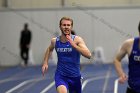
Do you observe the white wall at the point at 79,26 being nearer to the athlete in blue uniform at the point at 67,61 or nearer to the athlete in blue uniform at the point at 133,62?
the athlete in blue uniform at the point at 67,61

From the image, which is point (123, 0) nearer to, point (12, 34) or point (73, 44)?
point (12, 34)

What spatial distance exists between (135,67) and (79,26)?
20.6m

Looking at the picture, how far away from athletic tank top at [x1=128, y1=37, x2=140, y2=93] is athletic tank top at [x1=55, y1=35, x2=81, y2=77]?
1.72 metres

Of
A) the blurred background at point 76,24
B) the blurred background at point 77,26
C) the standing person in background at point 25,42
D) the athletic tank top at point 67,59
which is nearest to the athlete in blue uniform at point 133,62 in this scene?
the athletic tank top at point 67,59

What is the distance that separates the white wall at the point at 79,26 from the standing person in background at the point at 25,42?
4.49 ft

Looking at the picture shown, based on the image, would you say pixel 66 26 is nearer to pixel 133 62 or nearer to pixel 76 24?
pixel 133 62

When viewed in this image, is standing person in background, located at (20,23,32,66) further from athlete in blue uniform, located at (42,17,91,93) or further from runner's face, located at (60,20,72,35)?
runner's face, located at (60,20,72,35)

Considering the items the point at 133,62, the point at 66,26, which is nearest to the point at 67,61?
the point at 66,26

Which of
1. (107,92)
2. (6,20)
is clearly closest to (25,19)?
(6,20)

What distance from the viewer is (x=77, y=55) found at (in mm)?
7969

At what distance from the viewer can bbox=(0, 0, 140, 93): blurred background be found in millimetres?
26766

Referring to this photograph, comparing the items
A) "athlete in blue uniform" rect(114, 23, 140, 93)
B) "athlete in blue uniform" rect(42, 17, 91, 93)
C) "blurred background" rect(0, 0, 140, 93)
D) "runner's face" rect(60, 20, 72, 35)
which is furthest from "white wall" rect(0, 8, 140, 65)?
"athlete in blue uniform" rect(114, 23, 140, 93)

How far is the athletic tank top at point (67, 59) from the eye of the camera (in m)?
7.85

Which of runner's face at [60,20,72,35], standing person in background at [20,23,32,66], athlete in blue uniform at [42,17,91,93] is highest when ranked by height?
runner's face at [60,20,72,35]
